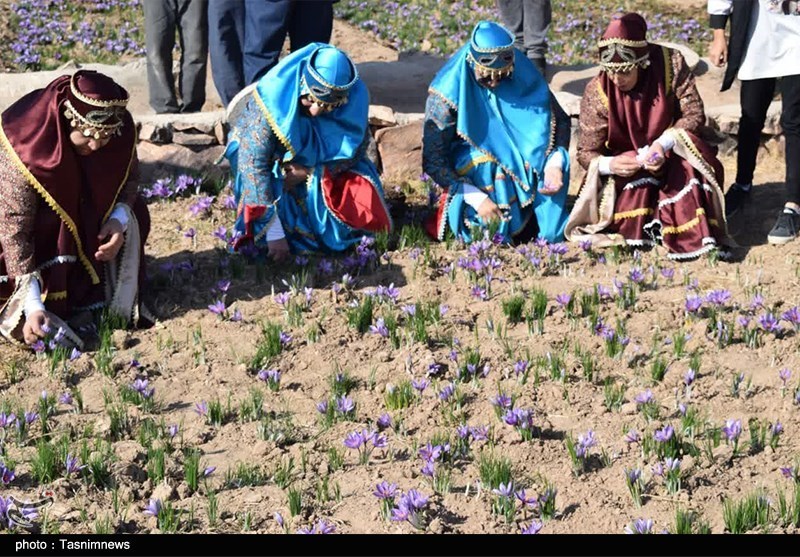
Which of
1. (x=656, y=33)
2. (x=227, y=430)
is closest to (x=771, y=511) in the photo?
(x=227, y=430)

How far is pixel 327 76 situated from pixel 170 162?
5.63 feet

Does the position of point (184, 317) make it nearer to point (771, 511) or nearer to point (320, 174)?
point (320, 174)

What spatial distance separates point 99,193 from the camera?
18.1 feet

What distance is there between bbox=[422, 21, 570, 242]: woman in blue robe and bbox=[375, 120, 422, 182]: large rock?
930 millimetres

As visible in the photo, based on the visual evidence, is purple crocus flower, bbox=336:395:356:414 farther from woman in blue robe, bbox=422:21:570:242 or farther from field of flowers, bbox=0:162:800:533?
woman in blue robe, bbox=422:21:570:242

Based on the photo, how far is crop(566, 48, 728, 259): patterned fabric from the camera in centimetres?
629

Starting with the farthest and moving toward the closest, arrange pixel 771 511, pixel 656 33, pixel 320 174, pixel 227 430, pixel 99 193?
pixel 656 33
pixel 320 174
pixel 99 193
pixel 227 430
pixel 771 511

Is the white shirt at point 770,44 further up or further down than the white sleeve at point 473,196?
further up

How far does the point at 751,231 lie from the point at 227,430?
3.17 m

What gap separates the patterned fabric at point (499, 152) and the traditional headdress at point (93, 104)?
1.79 meters

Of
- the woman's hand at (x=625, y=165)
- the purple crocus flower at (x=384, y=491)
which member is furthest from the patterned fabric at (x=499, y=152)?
the purple crocus flower at (x=384, y=491)

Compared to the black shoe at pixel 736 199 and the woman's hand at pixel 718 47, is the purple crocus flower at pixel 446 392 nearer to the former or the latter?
the black shoe at pixel 736 199

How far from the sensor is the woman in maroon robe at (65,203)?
17.3ft

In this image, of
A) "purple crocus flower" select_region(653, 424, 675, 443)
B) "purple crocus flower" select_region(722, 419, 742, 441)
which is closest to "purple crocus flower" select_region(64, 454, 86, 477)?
"purple crocus flower" select_region(653, 424, 675, 443)
